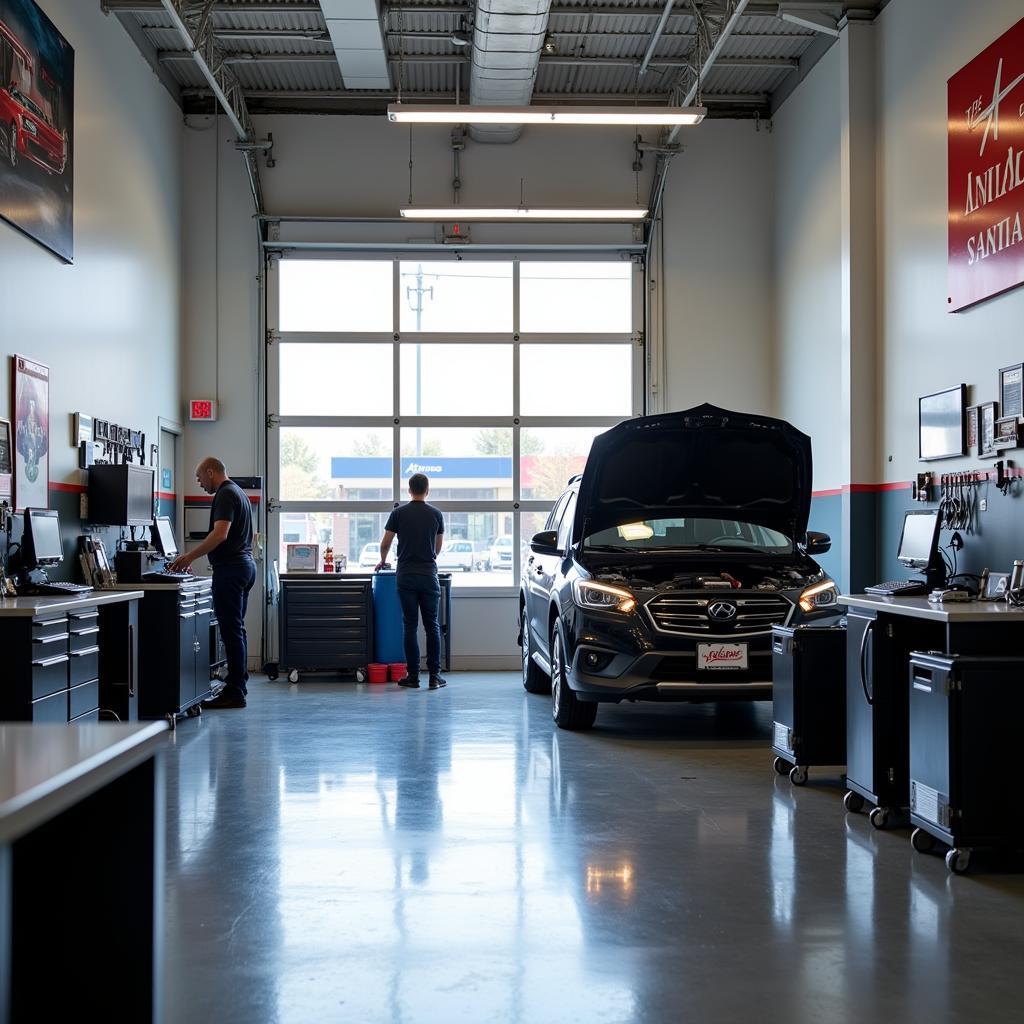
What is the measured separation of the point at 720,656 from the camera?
636 centimetres

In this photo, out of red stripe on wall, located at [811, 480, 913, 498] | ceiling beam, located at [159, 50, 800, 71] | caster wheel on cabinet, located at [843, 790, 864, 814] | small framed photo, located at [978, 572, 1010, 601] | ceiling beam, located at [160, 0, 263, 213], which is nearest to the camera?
caster wheel on cabinet, located at [843, 790, 864, 814]

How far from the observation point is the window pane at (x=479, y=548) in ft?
35.9

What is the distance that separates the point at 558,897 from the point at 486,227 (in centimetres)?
841

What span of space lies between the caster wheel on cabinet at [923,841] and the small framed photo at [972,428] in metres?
3.14

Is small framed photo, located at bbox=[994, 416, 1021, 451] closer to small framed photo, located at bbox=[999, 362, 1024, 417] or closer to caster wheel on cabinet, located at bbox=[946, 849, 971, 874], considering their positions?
small framed photo, located at bbox=[999, 362, 1024, 417]

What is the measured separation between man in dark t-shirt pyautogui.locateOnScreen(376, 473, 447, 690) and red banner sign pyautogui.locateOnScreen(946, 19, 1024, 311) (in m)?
4.44

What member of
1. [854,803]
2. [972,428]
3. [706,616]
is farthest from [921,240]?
[854,803]

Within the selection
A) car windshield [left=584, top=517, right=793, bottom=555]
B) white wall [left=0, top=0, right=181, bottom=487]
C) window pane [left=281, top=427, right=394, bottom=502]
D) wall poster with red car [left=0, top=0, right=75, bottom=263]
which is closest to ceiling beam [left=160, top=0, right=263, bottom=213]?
white wall [left=0, top=0, right=181, bottom=487]

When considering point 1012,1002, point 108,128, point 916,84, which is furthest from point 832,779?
point 108,128

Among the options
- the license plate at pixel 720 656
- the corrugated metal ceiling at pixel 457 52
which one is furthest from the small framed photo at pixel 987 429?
the corrugated metal ceiling at pixel 457 52

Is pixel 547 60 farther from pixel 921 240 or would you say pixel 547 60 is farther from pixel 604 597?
pixel 604 597

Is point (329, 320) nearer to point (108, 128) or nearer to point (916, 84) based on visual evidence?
point (108, 128)

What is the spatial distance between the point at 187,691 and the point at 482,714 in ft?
6.55

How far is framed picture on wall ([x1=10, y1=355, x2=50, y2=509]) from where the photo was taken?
21.0ft
